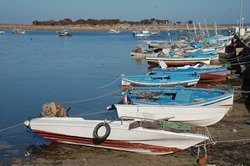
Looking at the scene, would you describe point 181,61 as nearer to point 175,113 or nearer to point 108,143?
point 175,113

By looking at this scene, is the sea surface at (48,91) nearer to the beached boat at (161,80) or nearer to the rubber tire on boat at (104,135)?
the beached boat at (161,80)

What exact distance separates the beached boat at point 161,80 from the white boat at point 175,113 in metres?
6.19

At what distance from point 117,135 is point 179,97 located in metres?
4.60

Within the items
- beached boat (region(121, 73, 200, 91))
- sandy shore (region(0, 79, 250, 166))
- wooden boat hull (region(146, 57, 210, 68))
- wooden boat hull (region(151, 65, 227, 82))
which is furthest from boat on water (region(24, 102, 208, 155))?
wooden boat hull (region(146, 57, 210, 68))

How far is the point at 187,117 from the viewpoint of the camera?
43.3 feet

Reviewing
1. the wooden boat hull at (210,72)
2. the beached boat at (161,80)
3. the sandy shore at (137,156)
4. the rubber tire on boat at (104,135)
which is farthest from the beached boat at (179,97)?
the wooden boat hull at (210,72)

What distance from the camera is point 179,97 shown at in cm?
1460

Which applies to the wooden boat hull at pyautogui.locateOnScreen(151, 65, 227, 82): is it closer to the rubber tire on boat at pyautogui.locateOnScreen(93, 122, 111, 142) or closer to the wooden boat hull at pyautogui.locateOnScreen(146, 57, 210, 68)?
the wooden boat hull at pyautogui.locateOnScreen(146, 57, 210, 68)

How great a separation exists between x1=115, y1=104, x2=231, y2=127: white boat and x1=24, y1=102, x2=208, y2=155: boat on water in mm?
2115

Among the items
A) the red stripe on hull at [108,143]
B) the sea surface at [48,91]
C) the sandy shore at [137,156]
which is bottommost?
the sea surface at [48,91]

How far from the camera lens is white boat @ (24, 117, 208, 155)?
10.3 metres

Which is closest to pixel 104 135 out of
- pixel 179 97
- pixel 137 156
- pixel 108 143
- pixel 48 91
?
pixel 108 143

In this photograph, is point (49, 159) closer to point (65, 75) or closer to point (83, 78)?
point (83, 78)

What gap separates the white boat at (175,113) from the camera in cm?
1302
